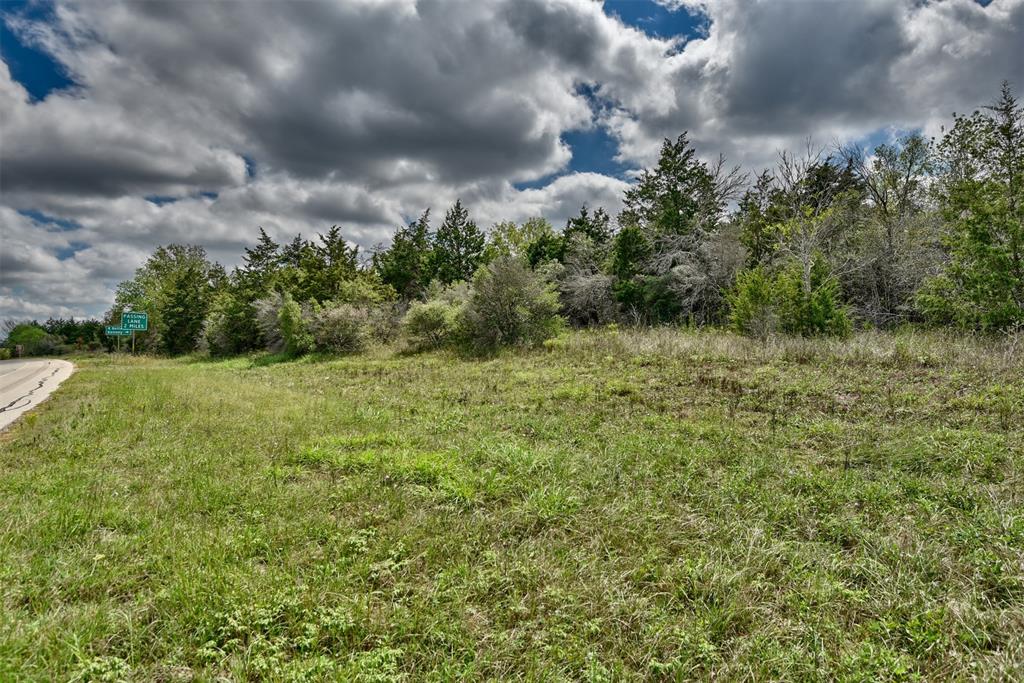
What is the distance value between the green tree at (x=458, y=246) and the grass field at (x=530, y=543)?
1150 inches

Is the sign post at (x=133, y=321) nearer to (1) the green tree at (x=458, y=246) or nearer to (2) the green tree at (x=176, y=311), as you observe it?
(2) the green tree at (x=176, y=311)

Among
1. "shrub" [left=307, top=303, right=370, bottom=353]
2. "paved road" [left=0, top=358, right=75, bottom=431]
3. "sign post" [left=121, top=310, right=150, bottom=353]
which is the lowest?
"paved road" [left=0, top=358, right=75, bottom=431]

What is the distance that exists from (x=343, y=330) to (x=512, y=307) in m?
8.67

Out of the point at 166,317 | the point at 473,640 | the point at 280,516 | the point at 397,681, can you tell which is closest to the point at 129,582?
the point at 280,516

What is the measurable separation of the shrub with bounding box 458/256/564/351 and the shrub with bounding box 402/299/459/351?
1.52 meters

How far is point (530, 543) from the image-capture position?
135 inches

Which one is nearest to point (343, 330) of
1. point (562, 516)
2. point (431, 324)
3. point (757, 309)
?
point (431, 324)

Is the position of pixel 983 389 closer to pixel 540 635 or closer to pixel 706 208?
pixel 540 635

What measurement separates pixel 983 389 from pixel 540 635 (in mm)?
8374

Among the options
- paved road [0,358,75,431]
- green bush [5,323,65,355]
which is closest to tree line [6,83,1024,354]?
green bush [5,323,65,355]

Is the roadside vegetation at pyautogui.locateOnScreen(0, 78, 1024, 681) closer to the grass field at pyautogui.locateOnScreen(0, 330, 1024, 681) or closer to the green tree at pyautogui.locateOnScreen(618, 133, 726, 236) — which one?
the grass field at pyautogui.locateOnScreen(0, 330, 1024, 681)

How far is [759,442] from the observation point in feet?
18.3

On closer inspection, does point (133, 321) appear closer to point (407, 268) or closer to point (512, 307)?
point (407, 268)

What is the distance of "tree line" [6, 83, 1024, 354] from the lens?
11875 millimetres
